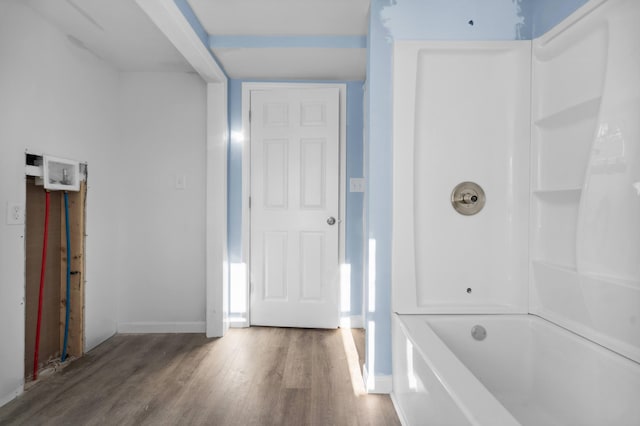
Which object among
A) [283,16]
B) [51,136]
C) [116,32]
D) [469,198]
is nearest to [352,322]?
[469,198]

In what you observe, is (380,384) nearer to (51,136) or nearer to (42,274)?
(42,274)

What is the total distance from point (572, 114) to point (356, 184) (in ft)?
5.48

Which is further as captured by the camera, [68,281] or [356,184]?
[356,184]

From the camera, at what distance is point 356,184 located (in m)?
3.05

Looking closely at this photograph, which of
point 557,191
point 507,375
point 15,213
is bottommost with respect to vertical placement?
point 507,375

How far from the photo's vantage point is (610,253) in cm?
142

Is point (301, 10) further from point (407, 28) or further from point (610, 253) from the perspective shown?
point (610, 253)

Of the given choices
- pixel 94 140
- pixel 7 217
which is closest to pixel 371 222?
pixel 7 217

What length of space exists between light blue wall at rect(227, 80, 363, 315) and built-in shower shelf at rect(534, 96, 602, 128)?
1464 millimetres

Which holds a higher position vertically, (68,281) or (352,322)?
(68,281)

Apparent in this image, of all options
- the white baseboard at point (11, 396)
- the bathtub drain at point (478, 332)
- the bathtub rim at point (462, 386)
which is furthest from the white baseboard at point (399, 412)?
the white baseboard at point (11, 396)

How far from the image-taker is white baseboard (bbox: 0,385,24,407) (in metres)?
1.86

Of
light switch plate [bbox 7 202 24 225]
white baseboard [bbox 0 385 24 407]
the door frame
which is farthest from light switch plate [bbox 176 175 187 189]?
white baseboard [bbox 0 385 24 407]

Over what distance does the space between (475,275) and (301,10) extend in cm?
187
